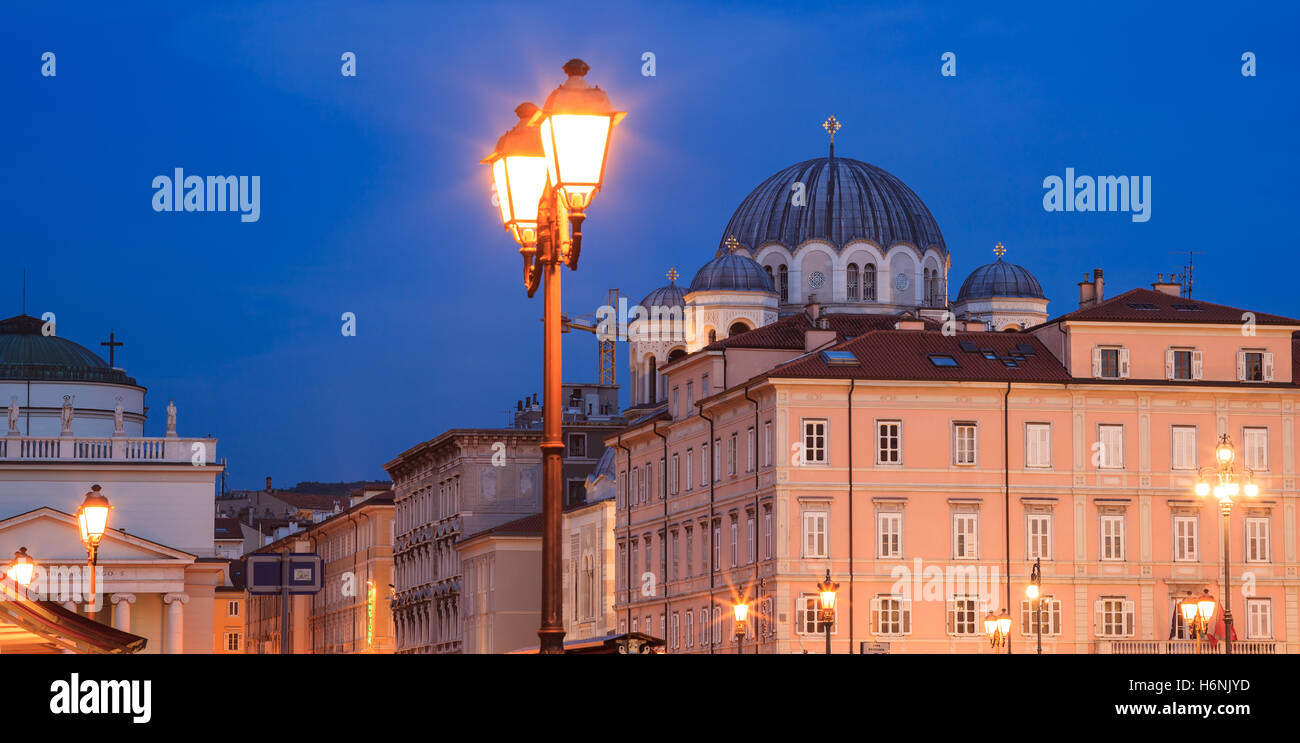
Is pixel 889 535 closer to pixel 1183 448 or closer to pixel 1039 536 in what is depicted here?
pixel 1039 536

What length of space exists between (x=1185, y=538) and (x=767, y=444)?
1435 cm

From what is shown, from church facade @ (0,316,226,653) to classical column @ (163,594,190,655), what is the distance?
0.15 feet

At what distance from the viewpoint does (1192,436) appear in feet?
253

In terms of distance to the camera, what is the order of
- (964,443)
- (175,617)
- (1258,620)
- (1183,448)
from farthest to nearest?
(1183,448), (964,443), (1258,620), (175,617)

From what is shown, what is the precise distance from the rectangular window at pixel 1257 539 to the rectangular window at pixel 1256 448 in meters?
1.73

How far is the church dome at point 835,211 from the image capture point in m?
109

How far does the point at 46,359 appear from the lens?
342ft

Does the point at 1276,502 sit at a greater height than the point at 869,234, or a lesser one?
lesser

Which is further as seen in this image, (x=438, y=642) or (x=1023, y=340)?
(x=438, y=642)

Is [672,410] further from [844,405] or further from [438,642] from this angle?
Answer: [438,642]

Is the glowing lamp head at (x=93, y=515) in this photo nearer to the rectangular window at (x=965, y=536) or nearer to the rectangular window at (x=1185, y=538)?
the rectangular window at (x=965, y=536)

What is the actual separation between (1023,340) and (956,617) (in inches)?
440

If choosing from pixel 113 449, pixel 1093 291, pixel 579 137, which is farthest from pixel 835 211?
pixel 579 137
